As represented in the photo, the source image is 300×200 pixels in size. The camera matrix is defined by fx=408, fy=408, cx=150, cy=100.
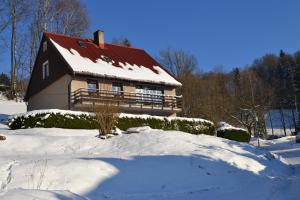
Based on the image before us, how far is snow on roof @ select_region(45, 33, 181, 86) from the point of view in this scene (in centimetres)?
3108

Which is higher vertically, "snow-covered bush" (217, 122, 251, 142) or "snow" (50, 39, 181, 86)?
"snow" (50, 39, 181, 86)

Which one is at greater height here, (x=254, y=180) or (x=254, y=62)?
(x=254, y=62)

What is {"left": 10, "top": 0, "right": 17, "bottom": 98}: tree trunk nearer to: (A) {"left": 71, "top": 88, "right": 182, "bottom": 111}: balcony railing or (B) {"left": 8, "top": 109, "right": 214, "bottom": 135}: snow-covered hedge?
(A) {"left": 71, "top": 88, "right": 182, "bottom": 111}: balcony railing

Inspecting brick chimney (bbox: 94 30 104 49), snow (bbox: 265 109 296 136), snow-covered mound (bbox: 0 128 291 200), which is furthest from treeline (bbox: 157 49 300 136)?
snow-covered mound (bbox: 0 128 291 200)

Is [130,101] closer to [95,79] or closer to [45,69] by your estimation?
[95,79]

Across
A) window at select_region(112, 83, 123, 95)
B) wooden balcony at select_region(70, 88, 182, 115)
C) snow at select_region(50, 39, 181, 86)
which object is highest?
snow at select_region(50, 39, 181, 86)

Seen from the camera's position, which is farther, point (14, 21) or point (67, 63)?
point (14, 21)

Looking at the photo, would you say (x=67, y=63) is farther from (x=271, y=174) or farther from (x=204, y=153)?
(x=271, y=174)

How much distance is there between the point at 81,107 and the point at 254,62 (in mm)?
77202

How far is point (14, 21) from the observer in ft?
147

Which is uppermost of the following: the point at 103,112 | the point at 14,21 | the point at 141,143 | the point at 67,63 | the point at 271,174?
the point at 14,21

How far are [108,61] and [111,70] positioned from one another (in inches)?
78.7

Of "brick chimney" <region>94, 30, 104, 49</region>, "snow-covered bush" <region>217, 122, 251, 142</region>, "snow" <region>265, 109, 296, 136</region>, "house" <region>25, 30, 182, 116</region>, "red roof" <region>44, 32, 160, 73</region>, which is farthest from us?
"snow" <region>265, 109, 296, 136</region>

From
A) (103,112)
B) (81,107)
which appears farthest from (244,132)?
(103,112)
